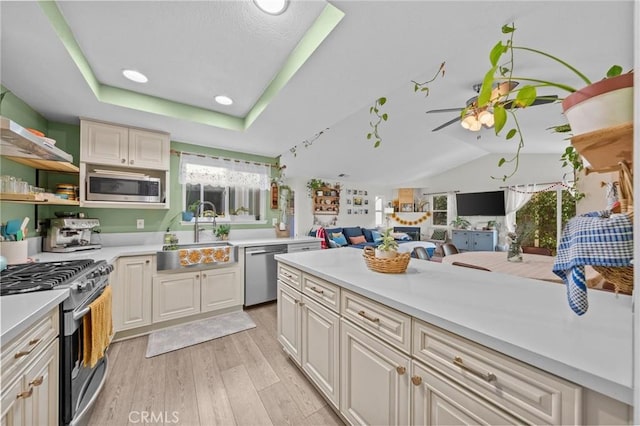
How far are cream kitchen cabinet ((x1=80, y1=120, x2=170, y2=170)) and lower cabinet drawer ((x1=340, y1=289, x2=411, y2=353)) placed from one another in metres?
2.64

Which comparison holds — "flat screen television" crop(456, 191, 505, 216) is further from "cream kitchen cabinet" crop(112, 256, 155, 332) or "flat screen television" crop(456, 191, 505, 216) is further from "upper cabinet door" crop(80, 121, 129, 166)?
"upper cabinet door" crop(80, 121, 129, 166)

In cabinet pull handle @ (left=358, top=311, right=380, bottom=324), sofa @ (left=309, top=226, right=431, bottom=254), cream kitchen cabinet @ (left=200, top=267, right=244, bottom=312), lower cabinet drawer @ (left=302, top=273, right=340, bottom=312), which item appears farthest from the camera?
sofa @ (left=309, top=226, right=431, bottom=254)

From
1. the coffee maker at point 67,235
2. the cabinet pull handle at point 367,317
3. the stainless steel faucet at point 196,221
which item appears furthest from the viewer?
the stainless steel faucet at point 196,221

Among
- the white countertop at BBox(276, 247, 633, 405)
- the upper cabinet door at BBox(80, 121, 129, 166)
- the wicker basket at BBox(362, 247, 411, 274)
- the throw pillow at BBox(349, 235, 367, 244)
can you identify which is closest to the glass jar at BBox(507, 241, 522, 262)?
the white countertop at BBox(276, 247, 633, 405)

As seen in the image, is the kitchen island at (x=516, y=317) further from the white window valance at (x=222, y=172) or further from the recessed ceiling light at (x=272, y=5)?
the white window valance at (x=222, y=172)

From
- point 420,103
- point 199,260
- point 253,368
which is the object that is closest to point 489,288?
point 253,368

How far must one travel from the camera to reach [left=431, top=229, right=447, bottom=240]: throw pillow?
7.43 meters

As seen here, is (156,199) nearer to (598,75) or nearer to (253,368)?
(253,368)

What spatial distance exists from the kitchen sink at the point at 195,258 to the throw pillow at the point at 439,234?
6573 millimetres

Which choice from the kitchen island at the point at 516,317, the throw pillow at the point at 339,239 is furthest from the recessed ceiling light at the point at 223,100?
the throw pillow at the point at 339,239

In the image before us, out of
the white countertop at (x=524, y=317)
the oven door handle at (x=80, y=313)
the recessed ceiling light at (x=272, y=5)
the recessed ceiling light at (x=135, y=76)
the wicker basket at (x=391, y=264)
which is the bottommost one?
the oven door handle at (x=80, y=313)

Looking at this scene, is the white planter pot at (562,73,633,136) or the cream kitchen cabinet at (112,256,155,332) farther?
the cream kitchen cabinet at (112,256,155,332)

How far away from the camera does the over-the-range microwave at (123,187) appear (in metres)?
2.43

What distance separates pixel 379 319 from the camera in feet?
Answer: 3.58
